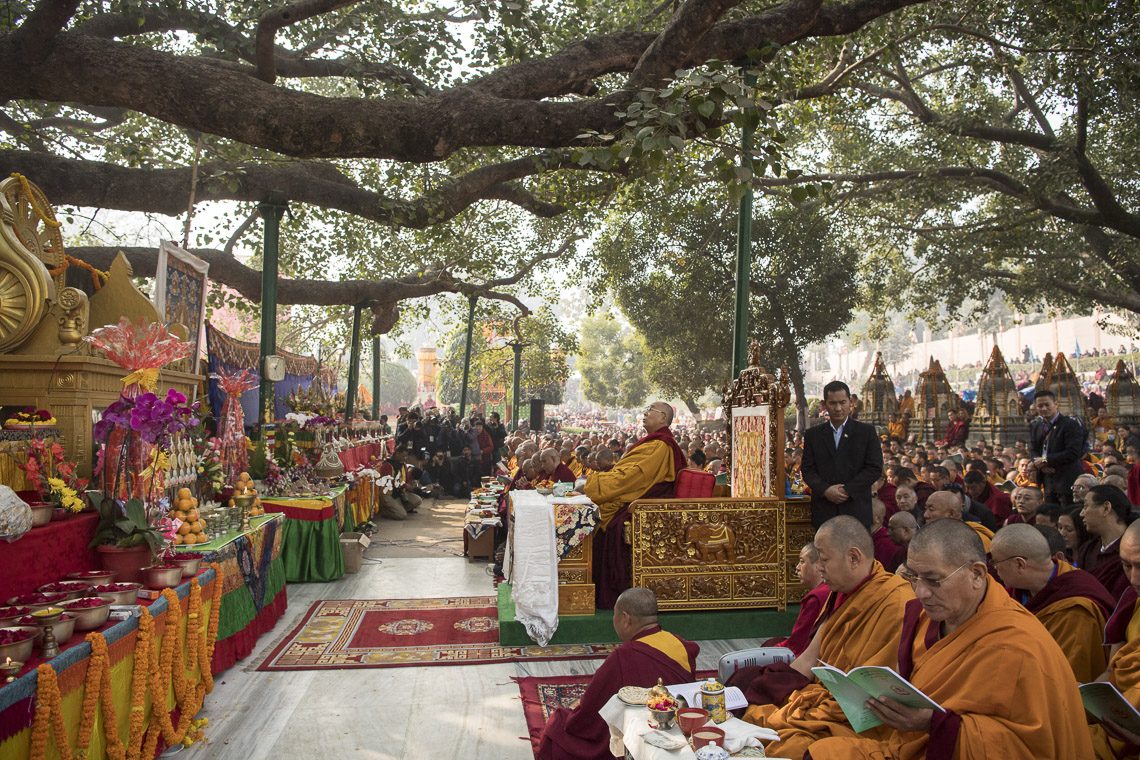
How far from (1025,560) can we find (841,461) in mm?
2943

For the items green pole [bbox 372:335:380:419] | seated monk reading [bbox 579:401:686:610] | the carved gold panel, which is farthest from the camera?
green pole [bbox 372:335:380:419]

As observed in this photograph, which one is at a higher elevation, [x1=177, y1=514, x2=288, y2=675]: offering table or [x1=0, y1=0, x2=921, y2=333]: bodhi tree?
[x1=0, y1=0, x2=921, y2=333]: bodhi tree

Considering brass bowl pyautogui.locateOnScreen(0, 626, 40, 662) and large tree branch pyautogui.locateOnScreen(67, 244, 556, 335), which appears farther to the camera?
large tree branch pyautogui.locateOnScreen(67, 244, 556, 335)

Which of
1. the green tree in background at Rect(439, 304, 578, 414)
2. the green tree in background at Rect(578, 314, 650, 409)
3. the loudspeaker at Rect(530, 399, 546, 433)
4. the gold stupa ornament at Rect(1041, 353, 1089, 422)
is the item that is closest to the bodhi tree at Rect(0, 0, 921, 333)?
the green tree in background at Rect(439, 304, 578, 414)

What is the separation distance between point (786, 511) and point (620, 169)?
3.08m

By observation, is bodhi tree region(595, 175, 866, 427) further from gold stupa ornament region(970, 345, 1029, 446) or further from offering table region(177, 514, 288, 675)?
offering table region(177, 514, 288, 675)

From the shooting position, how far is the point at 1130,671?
2.90 metres

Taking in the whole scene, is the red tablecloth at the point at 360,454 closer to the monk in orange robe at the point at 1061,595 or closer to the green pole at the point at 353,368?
the green pole at the point at 353,368

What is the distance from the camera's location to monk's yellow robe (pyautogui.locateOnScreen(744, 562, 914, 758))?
10.5 ft

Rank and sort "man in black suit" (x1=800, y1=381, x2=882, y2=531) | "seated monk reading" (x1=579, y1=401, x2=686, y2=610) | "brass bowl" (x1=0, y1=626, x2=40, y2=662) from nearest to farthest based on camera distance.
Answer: "brass bowl" (x1=0, y1=626, x2=40, y2=662), "man in black suit" (x1=800, y1=381, x2=882, y2=531), "seated monk reading" (x1=579, y1=401, x2=686, y2=610)

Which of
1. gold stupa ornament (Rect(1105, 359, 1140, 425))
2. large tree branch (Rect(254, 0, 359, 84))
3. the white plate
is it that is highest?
large tree branch (Rect(254, 0, 359, 84))

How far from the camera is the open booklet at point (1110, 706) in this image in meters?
2.76

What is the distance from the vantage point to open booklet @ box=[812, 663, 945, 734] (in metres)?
2.53

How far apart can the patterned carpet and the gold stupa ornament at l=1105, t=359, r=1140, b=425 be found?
653 inches
